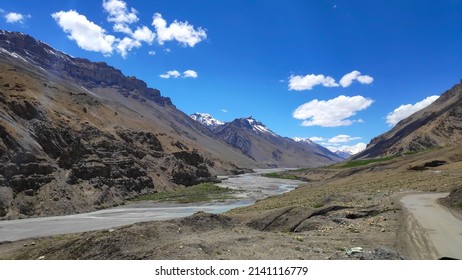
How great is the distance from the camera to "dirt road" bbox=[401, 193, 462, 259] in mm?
17316

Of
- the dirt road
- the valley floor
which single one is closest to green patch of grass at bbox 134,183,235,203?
the valley floor

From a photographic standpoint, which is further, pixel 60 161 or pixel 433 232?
pixel 60 161

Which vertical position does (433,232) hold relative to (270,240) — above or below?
above

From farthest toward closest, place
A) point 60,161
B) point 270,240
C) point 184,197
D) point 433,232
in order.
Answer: point 184,197 → point 60,161 → point 433,232 → point 270,240

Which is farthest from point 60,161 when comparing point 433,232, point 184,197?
point 433,232

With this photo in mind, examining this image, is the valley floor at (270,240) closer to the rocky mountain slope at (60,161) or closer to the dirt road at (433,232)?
the dirt road at (433,232)

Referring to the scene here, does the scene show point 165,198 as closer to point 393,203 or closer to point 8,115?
point 8,115

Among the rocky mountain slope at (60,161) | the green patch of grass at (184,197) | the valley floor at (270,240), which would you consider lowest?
the green patch of grass at (184,197)

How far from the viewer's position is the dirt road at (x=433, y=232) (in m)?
17.3

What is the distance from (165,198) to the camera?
8912 cm

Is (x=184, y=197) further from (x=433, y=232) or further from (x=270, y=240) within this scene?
(x=433, y=232)

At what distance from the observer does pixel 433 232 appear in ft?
69.7

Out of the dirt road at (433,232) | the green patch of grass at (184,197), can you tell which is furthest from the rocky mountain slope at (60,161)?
the dirt road at (433,232)

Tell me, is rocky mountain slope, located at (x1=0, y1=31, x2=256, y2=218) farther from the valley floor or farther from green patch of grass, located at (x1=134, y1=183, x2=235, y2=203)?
the valley floor
